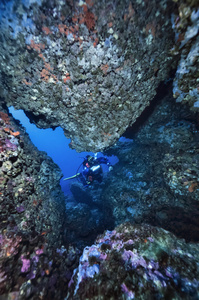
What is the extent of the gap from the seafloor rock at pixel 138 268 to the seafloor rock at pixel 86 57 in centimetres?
295

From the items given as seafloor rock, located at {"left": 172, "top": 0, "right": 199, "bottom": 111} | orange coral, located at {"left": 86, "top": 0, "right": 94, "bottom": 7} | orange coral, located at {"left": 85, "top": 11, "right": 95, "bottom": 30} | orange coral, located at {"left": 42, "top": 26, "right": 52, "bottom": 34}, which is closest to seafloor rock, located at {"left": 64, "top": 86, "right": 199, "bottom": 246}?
seafloor rock, located at {"left": 172, "top": 0, "right": 199, "bottom": 111}

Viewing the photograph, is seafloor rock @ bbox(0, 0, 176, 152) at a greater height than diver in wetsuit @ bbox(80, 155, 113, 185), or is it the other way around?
seafloor rock @ bbox(0, 0, 176, 152)

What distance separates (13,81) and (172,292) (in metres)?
5.00

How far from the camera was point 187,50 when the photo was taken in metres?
2.77

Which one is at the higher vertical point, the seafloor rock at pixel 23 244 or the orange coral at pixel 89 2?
the orange coral at pixel 89 2

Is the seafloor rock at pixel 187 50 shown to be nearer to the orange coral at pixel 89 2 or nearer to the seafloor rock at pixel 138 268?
the orange coral at pixel 89 2

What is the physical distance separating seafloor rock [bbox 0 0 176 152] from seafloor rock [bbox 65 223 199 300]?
295cm

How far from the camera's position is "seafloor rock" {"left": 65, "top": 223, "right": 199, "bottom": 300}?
180 centimetres

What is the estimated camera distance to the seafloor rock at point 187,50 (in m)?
2.26

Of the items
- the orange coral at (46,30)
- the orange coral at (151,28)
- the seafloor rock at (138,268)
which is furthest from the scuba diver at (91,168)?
the orange coral at (151,28)

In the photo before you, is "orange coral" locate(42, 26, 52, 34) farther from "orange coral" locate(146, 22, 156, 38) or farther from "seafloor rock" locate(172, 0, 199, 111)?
"seafloor rock" locate(172, 0, 199, 111)

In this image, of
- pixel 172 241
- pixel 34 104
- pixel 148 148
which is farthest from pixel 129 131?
pixel 172 241

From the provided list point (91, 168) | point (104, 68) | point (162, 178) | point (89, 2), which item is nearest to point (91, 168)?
point (91, 168)

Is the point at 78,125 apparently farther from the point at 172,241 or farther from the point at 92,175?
the point at 92,175
